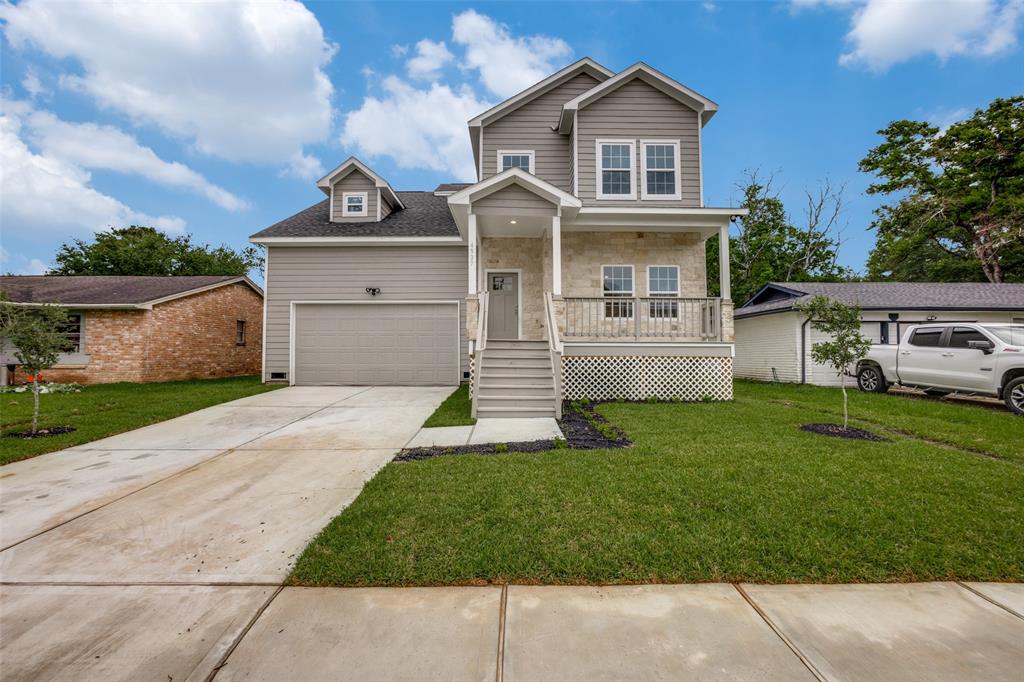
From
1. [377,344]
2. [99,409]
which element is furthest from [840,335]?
[99,409]

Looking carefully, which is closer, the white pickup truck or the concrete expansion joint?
the concrete expansion joint

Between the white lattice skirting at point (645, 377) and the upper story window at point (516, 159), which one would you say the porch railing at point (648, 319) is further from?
the upper story window at point (516, 159)

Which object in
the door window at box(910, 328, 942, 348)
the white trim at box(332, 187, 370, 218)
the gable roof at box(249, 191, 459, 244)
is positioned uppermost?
the white trim at box(332, 187, 370, 218)

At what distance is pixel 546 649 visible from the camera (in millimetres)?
1949

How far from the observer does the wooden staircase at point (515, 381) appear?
7.46m

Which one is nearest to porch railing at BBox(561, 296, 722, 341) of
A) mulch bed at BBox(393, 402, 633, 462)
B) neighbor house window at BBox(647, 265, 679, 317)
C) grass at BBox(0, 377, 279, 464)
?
neighbor house window at BBox(647, 265, 679, 317)

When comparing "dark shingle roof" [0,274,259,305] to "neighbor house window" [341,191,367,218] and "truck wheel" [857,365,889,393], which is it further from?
"truck wheel" [857,365,889,393]

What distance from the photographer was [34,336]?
617cm

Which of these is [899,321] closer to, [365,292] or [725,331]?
[725,331]

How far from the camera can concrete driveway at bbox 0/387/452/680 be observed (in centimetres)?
201

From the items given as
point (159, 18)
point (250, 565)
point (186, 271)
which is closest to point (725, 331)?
point (250, 565)

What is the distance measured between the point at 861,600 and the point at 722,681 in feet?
4.04

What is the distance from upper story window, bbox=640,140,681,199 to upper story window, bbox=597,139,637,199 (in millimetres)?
337

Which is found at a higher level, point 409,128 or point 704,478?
point 409,128
